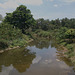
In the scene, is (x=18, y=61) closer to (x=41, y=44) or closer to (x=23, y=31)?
(x=41, y=44)

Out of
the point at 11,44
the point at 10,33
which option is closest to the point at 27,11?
the point at 10,33

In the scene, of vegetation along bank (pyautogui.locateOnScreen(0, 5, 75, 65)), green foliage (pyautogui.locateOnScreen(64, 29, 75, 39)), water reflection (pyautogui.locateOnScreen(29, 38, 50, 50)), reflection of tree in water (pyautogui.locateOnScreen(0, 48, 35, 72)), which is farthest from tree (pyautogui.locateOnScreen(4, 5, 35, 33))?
reflection of tree in water (pyautogui.locateOnScreen(0, 48, 35, 72))

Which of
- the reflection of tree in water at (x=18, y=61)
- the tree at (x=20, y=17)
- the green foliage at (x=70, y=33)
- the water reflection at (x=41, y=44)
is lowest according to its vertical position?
the reflection of tree in water at (x=18, y=61)

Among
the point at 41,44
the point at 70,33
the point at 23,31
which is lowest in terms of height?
the point at 41,44

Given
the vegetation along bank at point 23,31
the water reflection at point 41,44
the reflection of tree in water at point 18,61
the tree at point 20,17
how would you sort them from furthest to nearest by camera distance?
the tree at point 20,17 → the water reflection at point 41,44 → the vegetation along bank at point 23,31 → the reflection of tree in water at point 18,61

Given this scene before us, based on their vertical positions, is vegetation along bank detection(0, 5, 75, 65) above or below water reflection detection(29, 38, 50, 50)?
above

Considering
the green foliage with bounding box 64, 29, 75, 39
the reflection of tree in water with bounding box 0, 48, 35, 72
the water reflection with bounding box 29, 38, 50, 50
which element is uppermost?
the green foliage with bounding box 64, 29, 75, 39

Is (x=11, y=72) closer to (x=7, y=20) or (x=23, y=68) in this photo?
(x=23, y=68)

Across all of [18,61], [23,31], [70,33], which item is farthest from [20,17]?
[18,61]

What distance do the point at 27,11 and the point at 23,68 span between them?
2438 cm

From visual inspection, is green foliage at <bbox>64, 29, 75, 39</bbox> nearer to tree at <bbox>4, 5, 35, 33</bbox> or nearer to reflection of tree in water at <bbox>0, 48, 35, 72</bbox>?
reflection of tree in water at <bbox>0, 48, 35, 72</bbox>

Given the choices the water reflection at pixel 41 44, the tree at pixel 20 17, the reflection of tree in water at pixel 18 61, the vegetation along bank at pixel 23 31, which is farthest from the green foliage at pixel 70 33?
the tree at pixel 20 17

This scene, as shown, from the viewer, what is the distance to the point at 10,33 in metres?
18.5

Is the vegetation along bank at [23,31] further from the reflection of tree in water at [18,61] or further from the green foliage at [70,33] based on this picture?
the reflection of tree in water at [18,61]
